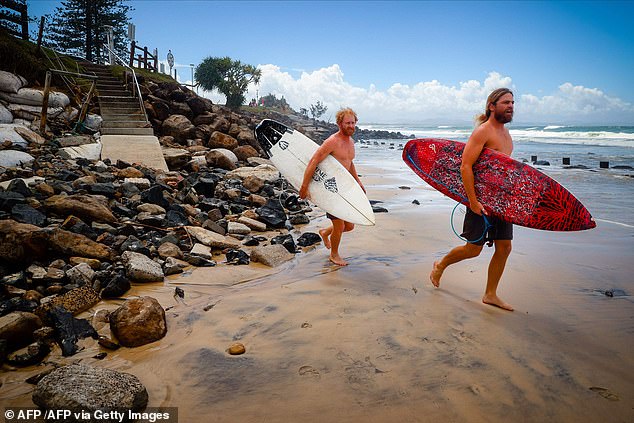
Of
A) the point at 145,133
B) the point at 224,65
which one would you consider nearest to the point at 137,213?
the point at 145,133

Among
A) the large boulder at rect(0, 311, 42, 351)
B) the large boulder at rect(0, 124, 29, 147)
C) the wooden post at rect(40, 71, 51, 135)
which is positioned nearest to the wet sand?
the large boulder at rect(0, 311, 42, 351)

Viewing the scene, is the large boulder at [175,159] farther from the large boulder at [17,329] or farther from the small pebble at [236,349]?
the small pebble at [236,349]

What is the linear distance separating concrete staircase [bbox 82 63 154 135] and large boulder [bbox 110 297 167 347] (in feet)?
35.8

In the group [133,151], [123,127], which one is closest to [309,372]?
[133,151]

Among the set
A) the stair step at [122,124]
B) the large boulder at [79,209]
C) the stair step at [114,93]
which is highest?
the stair step at [114,93]

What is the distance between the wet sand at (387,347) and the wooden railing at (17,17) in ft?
A: 64.0

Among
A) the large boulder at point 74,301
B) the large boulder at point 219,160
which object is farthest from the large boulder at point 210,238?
the large boulder at point 219,160

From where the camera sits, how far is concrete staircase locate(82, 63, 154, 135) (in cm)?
1212

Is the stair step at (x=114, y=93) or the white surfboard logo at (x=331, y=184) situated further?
the stair step at (x=114, y=93)

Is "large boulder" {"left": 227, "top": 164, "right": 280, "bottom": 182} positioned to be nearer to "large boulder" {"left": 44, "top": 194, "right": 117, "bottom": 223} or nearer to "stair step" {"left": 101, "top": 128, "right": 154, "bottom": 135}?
"large boulder" {"left": 44, "top": 194, "right": 117, "bottom": 223}

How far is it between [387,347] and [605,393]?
1254mm

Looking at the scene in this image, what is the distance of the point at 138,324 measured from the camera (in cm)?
253

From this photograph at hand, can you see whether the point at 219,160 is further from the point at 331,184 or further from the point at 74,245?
the point at 74,245

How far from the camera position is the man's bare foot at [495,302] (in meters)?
3.17
